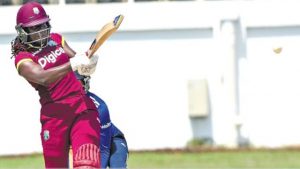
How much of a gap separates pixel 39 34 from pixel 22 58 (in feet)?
0.95

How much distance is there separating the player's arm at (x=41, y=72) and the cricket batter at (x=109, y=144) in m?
1.07

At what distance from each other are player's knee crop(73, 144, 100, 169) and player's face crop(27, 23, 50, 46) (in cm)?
100

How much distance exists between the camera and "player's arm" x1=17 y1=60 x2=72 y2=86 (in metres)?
8.98

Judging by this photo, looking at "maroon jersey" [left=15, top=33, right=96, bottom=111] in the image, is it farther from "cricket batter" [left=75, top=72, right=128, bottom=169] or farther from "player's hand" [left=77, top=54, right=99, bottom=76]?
"cricket batter" [left=75, top=72, right=128, bottom=169]

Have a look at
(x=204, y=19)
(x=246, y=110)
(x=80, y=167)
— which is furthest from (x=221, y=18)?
(x=80, y=167)

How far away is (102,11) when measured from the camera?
1905cm

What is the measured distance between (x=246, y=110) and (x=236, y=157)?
2152 mm

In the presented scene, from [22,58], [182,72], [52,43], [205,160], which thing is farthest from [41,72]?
[182,72]

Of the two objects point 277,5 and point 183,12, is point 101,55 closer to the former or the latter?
point 183,12

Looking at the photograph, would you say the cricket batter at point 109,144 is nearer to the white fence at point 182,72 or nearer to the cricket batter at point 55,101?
the cricket batter at point 55,101

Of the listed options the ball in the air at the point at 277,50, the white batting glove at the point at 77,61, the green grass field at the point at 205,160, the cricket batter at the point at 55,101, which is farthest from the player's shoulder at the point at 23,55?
the ball in the air at the point at 277,50

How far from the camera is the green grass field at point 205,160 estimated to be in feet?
51.3

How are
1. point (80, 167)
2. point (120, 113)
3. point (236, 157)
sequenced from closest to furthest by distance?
1. point (80, 167)
2. point (236, 157)
3. point (120, 113)

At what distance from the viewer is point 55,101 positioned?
30.9 feet
